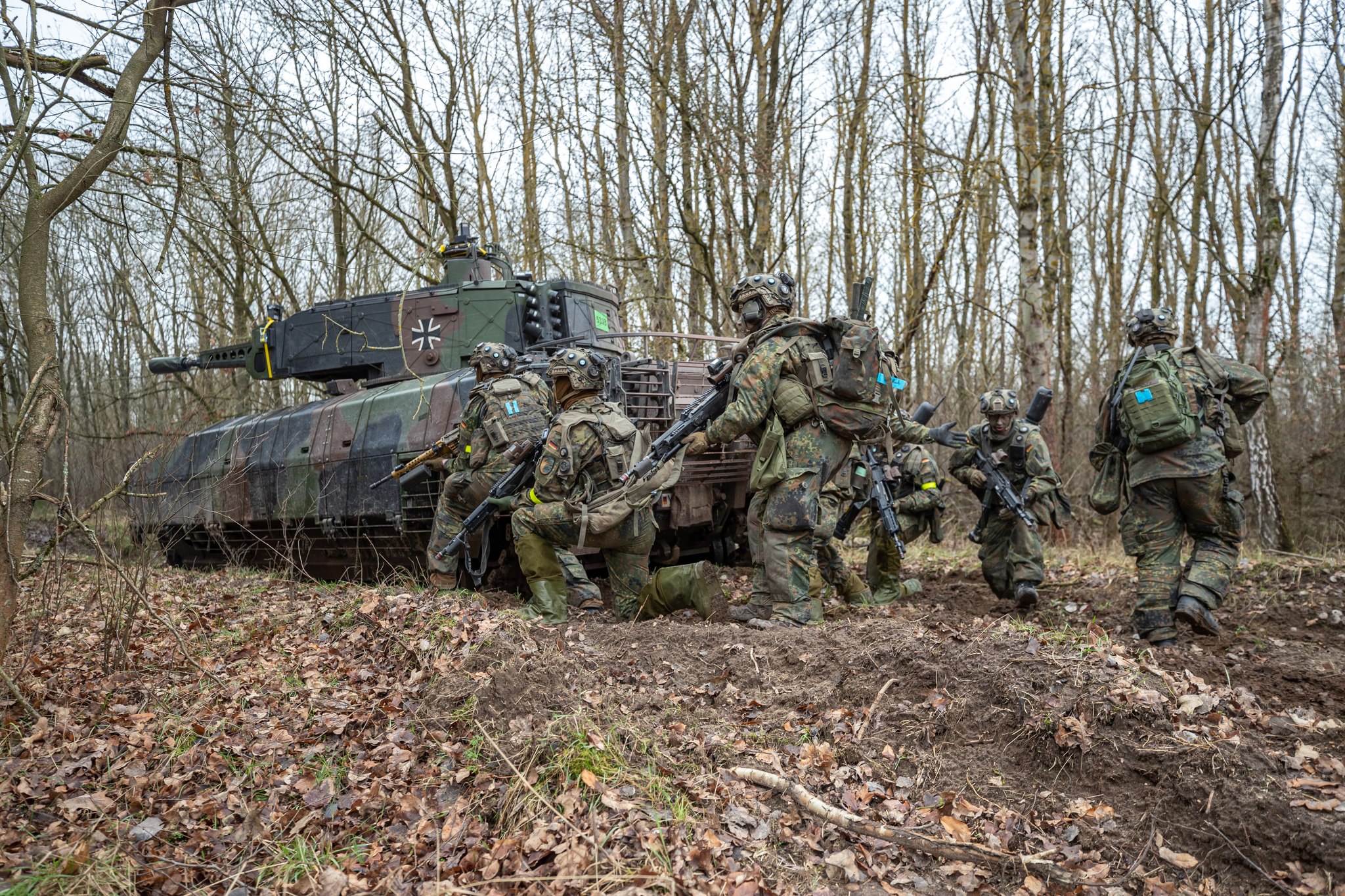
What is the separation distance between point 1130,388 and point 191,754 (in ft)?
18.5

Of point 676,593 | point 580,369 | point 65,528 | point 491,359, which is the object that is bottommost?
point 676,593

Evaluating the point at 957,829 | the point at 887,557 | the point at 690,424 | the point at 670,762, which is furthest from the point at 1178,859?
the point at 887,557

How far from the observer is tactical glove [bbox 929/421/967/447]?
7488 millimetres

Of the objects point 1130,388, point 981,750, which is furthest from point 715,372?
point 981,750

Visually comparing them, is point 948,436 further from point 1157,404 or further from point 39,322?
point 39,322

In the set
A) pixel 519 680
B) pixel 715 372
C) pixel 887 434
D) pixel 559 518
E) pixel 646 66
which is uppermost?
pixel 646 66

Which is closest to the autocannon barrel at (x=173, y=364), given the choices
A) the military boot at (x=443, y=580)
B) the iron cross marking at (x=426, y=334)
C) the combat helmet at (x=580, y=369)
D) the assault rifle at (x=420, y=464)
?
the iron cross marking at (x=426, y=334)

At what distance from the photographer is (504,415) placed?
7602 millimetres

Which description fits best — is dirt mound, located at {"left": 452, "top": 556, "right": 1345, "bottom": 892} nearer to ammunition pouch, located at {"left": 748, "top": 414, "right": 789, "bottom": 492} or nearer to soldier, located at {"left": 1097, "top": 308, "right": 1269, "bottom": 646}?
soldier, located at {"left": 1097, "top": 308, "right": 1269, "bottom": 646}

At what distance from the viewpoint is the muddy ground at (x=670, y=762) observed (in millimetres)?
3336

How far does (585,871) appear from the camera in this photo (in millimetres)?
3240

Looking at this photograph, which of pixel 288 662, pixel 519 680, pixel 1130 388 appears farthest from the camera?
pixel 1130 388

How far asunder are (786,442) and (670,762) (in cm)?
306

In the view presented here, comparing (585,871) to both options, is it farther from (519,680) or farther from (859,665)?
(859,665)
